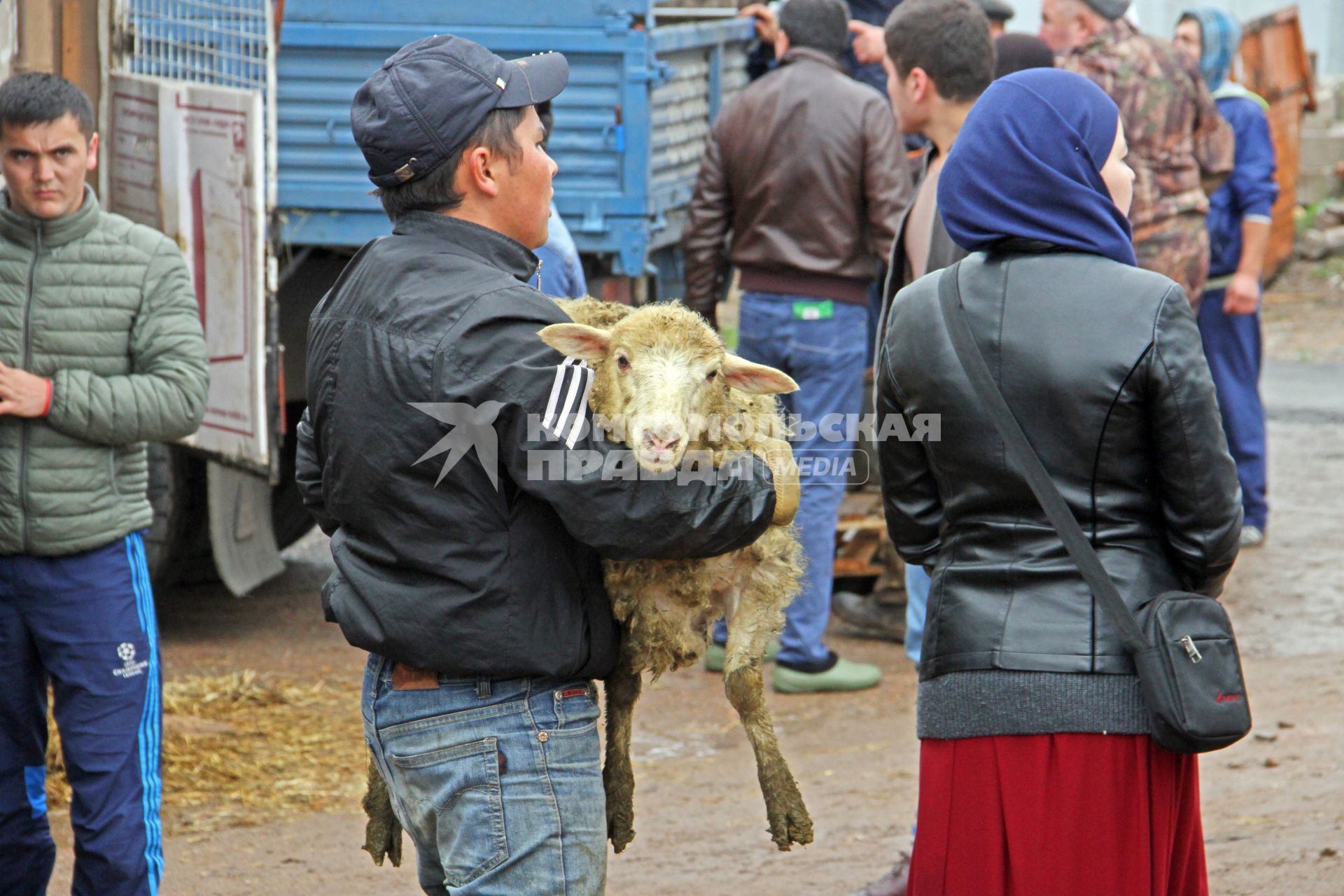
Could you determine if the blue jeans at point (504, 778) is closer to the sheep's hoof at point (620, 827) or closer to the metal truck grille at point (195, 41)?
the sheep's hoof at point (620, 827)

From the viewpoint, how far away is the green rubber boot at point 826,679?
20.3ft

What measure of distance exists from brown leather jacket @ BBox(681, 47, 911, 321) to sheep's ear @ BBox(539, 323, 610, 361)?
3490mm

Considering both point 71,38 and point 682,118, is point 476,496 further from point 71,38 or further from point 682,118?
point 682,118

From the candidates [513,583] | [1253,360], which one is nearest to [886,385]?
[513,583]

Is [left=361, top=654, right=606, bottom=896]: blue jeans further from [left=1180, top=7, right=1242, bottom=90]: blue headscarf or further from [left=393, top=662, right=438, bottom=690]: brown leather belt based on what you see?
[left=1180, top=7, right=1242, bottom=90]: blue headscarf

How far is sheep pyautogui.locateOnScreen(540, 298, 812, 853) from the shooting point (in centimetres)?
265

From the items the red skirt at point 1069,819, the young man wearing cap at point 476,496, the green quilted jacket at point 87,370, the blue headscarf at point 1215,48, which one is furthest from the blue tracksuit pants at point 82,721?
the blue headscarf at point 1215,48

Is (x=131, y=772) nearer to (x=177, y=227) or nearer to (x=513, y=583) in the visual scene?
(x=513, y=583)

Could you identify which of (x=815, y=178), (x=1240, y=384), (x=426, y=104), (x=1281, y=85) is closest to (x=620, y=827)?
(x=426, y=104)

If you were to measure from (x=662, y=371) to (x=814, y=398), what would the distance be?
343 cm

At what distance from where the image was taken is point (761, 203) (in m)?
6.25

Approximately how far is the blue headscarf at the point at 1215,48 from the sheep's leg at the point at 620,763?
6.91 meters

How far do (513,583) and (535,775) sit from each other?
0.34m

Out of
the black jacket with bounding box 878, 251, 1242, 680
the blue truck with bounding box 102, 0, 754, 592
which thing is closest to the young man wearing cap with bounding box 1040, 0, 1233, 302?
the blue truck with bounding box 102, 0, 754, 592
